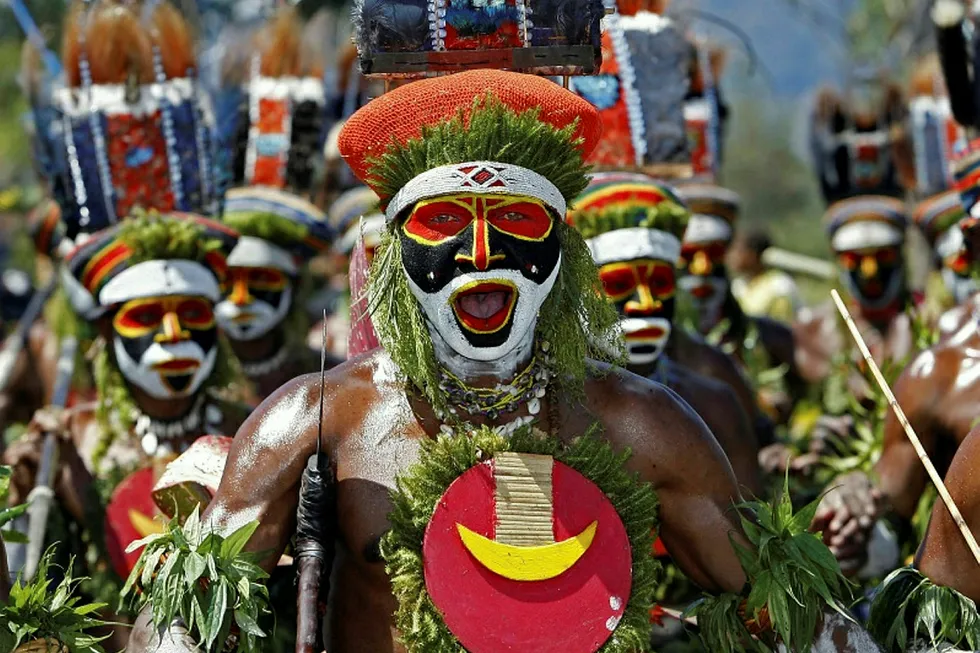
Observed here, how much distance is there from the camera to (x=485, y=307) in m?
4.61

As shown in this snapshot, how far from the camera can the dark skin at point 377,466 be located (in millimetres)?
4598

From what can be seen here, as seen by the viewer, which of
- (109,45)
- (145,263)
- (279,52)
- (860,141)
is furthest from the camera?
(860,141)

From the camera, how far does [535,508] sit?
4617mm

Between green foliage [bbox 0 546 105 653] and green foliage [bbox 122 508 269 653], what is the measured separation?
0.24m

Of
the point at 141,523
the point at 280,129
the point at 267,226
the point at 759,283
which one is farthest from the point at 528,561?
the point at 759,283

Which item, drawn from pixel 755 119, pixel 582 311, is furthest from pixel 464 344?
pixel 755 119

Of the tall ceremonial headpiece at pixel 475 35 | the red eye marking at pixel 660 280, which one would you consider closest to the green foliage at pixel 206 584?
the tall ceremonial headpiece at pixel 475 35

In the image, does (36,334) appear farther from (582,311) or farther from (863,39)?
(863,39)

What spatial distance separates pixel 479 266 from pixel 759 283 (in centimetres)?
1041

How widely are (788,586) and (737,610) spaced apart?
178 millimetres

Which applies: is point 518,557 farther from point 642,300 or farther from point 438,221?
point 642,300

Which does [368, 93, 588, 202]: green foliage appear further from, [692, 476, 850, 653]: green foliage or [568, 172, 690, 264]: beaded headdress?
[568, 172, 690, 264]: beaded headdress

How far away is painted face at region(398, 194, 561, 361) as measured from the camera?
458cm

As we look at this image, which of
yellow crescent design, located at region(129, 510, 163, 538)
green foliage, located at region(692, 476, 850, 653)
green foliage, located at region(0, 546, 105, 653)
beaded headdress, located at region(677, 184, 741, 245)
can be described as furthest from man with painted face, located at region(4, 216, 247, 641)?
beaded headdress, located at region(677, 184, 741, 245)
